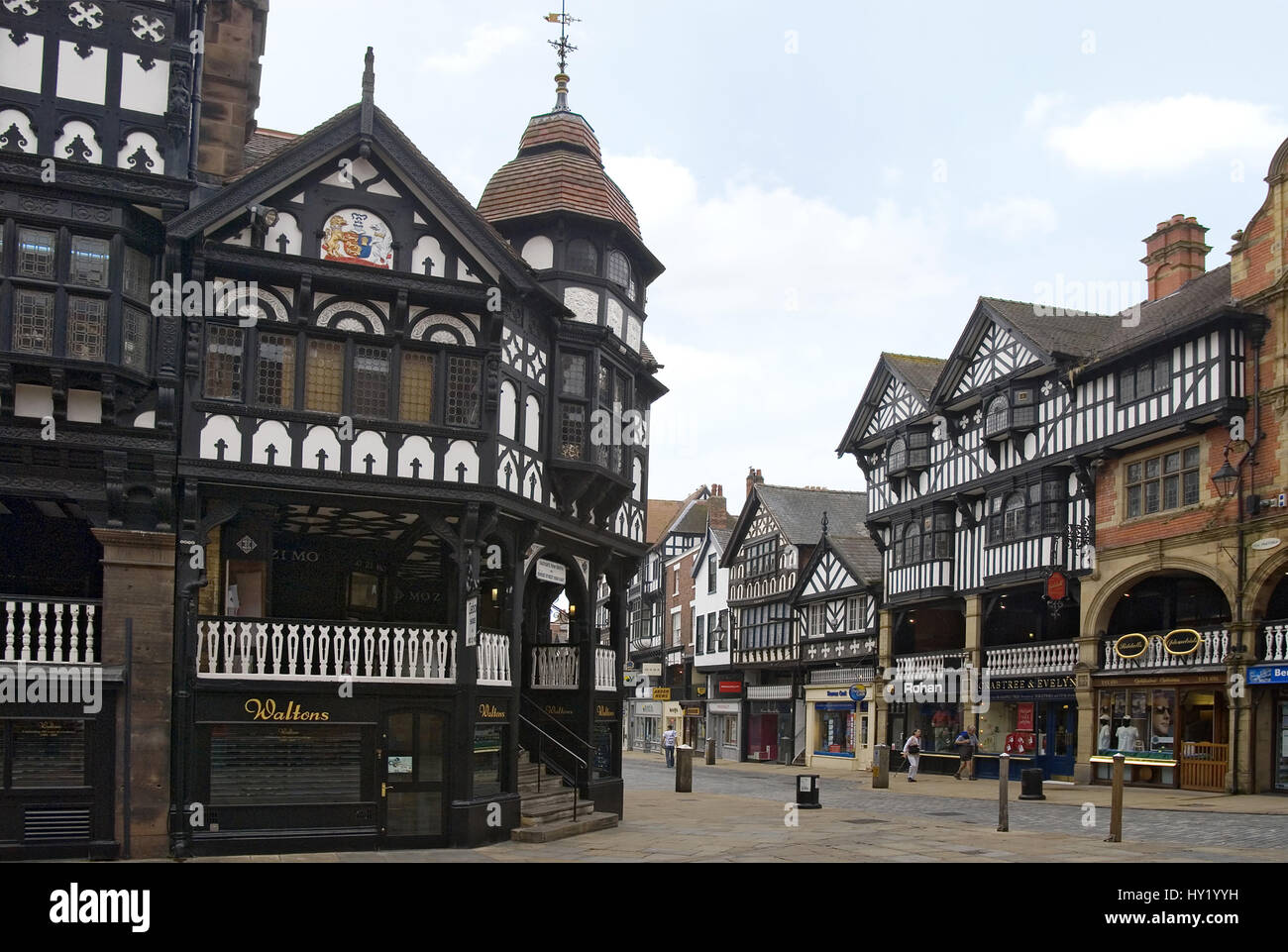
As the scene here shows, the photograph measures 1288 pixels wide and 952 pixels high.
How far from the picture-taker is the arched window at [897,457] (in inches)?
1743

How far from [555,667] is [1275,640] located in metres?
15.8

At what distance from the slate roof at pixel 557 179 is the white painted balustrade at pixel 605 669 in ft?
24.7

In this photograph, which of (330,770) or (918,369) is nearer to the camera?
(330,770)

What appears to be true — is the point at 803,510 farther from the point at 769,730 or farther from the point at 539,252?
the point at 539,252

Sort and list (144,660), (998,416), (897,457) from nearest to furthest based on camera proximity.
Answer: (144,660), (998,416), (897,457)

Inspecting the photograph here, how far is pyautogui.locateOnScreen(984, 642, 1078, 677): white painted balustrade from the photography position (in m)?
35.7

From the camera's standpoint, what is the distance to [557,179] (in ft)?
73.9

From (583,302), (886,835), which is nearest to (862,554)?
(886,835)

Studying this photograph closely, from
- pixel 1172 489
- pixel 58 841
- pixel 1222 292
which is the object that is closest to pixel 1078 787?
pixel 1172 489

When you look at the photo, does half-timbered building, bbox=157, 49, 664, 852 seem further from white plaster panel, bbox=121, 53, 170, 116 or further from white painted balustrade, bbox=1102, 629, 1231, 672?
white painted balustrade, bbox=1102, 629, 1231, 672

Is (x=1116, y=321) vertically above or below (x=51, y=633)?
above

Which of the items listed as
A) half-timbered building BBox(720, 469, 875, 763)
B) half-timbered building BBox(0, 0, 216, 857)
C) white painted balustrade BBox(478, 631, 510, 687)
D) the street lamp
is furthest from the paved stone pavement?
half-timbered building BBox(720, 469, 875, 763)

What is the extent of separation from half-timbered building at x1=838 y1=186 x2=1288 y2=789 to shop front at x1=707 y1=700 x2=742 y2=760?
15074 millimetres
